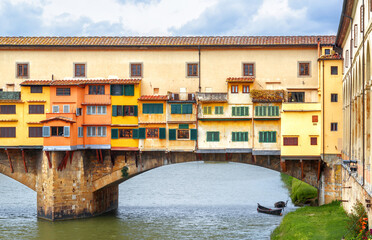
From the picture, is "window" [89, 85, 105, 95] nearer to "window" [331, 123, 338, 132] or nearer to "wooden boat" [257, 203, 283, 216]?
"wooden boat" [257, 203, 283, 216]

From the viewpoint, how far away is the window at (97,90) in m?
34.5

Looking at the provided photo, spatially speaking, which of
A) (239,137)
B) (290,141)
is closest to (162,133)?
(239,137)

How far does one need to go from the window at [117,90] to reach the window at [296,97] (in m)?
10.6

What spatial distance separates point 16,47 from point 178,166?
151 ft

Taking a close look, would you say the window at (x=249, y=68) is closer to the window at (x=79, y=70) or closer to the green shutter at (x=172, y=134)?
the green shutter at (x=172, y=134)

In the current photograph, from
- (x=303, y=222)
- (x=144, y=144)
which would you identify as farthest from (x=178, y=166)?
(x=303, y=222)

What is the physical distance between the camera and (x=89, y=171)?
35375 millimetres

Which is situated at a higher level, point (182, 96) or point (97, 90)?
point (97, 90)

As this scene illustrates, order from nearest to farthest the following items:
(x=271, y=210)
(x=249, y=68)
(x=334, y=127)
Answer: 1. (x=334, y=127)
2. (x=249, y=68)
3. (x=271, y=210)

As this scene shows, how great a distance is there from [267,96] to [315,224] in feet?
31.4

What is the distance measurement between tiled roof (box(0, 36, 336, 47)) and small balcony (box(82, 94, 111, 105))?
3.30 metres

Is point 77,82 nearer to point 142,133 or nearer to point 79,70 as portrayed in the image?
point 79,70

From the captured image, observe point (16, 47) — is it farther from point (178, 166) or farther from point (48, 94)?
point (178, 166)

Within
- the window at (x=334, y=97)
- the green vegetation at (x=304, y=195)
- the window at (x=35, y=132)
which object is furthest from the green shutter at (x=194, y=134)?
the green vegetation at (x=304, y=195)
